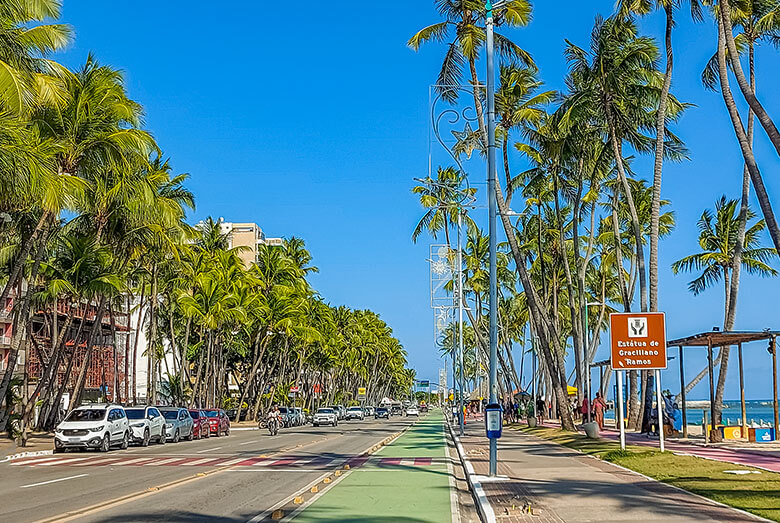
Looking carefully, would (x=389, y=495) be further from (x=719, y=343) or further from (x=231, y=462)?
(x=719, y=343)

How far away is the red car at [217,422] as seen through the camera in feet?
154

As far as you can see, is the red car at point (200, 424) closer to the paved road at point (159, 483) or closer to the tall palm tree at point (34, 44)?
the paved road at point (159, 483)

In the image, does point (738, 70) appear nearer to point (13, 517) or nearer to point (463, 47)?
point (463, 47)

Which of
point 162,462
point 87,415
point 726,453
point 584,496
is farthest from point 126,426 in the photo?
point 584,496

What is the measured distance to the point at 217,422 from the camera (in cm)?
4738

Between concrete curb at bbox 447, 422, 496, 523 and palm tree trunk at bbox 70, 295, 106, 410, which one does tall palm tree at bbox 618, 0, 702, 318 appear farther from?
palm tree trunk at bbox 70, 295, 106, 410

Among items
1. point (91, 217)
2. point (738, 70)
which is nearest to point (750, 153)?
point (738, 70)

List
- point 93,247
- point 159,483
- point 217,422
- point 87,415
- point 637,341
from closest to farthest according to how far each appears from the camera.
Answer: point 159,483
point 637,341
point 87,415
point 93,247
point 217,422

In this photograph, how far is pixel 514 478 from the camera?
1838cm

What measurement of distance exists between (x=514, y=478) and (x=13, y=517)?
999cm

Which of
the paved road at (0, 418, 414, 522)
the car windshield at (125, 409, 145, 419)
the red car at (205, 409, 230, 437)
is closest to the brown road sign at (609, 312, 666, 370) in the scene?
the paved road at (0, 418, 414, 522)

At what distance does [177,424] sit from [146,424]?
13.7 feet

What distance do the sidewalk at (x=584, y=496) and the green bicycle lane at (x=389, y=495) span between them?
942mm

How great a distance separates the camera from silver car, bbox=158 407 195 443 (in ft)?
129
